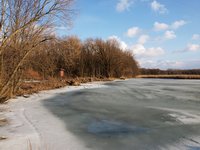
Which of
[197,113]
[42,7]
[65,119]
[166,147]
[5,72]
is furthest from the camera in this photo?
[5,72]

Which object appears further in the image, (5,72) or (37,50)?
(37,50)

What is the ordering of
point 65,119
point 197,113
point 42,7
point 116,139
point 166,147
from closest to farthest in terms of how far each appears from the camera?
point 166,147 → point 116,139 → point 65,119 → point 197,113 → point 42,7

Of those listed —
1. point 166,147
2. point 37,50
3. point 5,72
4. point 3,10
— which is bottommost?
point 166,147

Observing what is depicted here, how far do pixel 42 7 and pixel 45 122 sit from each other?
5178mm

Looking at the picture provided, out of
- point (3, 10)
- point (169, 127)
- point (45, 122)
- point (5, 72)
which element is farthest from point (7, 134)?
point (5, 72)

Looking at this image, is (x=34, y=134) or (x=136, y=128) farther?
(x=136, y=128)

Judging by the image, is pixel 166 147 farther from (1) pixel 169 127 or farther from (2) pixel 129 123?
(2) pixel 129 123

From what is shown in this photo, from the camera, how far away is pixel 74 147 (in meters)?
4.06

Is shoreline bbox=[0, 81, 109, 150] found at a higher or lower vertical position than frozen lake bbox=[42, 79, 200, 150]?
higher

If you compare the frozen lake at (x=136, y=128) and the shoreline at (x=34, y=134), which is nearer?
the shoreline at (x=34, y=134)

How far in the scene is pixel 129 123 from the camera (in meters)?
5.93

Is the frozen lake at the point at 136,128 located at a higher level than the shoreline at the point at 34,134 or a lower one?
lower

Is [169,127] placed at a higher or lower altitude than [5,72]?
lower

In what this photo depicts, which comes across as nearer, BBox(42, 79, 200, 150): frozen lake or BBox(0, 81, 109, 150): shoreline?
BBox(0, 81, 109, 150): shoreline
